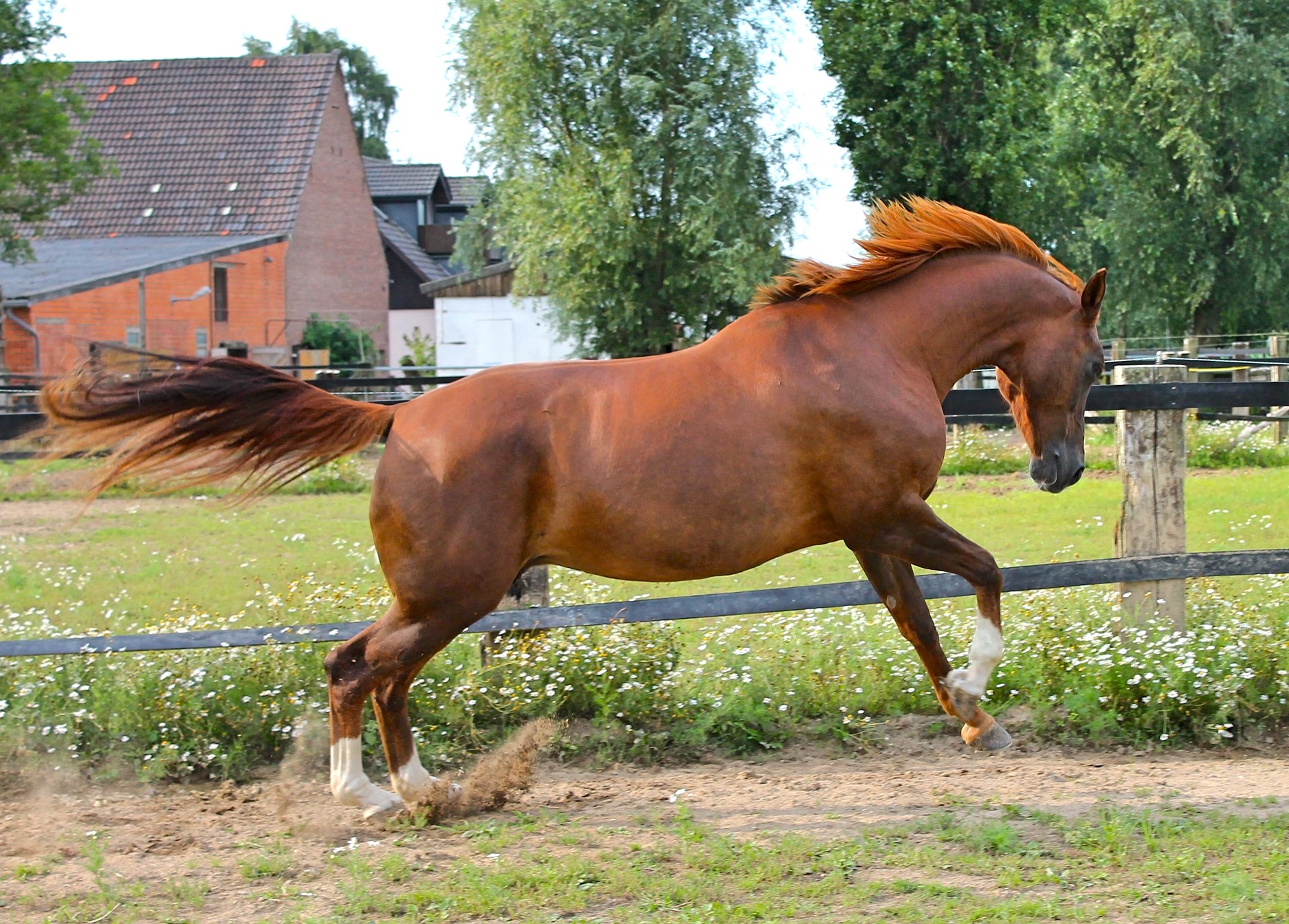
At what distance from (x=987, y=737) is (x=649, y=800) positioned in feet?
4.39

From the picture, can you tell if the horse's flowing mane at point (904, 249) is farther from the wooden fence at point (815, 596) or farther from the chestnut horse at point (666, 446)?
the wooden fence at point (815, 596)

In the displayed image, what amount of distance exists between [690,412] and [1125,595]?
261 cm

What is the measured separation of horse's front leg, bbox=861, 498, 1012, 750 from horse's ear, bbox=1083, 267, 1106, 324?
3.35 feet

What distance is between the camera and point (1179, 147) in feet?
98.8

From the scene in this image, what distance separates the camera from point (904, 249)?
4965mm

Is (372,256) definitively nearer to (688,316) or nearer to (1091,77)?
(688,316)

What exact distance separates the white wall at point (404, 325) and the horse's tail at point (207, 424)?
37.5 m

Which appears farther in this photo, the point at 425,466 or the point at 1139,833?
the point at 425,466

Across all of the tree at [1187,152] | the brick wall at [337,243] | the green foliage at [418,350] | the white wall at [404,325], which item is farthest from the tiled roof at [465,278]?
the tree at [1187,152]

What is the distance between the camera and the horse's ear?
15.4 ft

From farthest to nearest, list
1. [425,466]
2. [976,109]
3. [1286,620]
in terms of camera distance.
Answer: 1. [976,109]
2. [1286,620]
3. [425,466]

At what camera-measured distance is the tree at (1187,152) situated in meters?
29.7

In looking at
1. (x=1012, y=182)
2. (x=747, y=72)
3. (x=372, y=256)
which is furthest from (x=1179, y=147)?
(x=372, y=256)

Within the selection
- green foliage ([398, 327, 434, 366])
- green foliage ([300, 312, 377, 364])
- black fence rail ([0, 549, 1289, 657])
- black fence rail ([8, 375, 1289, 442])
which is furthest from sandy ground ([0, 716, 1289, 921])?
green foliage ([398, 327, 434, 366])
